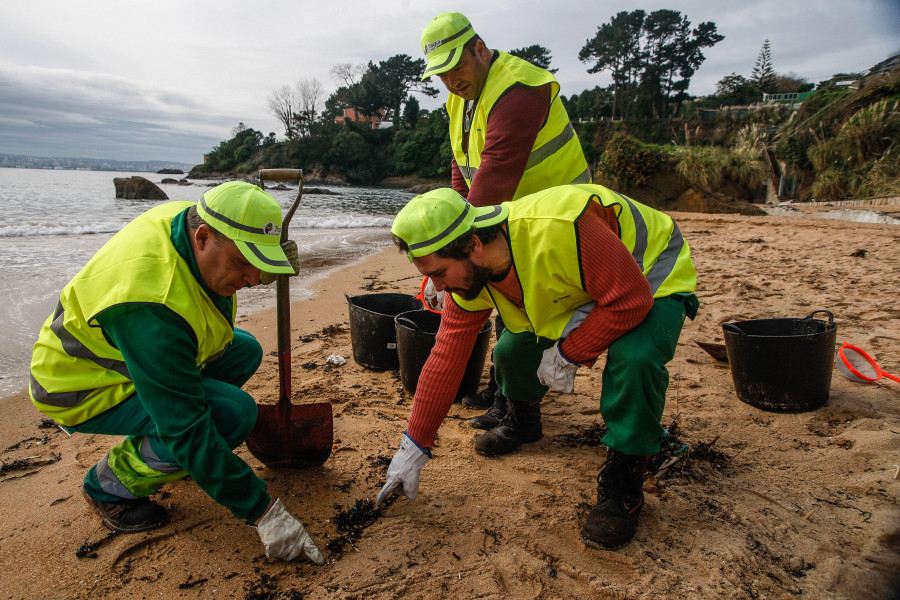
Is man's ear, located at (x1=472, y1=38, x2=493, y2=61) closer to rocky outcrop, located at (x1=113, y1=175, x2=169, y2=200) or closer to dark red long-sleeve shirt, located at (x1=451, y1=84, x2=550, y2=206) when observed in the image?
dark red long-sleeve shirt, located at (x1=451, y1=84, x2=550, y2=206)

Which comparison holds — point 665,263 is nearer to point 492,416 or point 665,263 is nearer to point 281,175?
point 492,416

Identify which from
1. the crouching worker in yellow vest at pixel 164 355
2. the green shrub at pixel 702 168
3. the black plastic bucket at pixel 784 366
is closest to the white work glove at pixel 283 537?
the crouching worker in yellow vest at pixel 164 355

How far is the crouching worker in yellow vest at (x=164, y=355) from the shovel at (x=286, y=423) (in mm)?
231

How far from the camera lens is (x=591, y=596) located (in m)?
1.69

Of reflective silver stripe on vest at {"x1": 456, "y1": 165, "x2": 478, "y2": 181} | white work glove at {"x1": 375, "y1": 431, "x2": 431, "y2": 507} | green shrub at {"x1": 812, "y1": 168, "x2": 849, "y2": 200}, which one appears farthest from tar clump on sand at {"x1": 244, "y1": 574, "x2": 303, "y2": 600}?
green shrub at {"x1": 812, "y1": 168, "x2": 849, "y2": 200}

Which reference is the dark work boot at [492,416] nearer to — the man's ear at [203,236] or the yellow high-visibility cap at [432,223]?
the yellow high-visibility cap at [432,223]

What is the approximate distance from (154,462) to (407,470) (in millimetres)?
899

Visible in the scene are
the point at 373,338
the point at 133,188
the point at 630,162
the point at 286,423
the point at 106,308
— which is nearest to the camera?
the point at 106,308

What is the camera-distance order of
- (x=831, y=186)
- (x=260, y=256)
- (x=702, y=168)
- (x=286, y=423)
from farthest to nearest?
(x=702, y=168), (x=831, y=186), (x=286, y=423), (x=260, y=256)

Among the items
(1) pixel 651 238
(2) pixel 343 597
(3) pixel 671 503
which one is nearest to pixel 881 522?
(3) pixel 671 503

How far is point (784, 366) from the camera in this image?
2.74 metres

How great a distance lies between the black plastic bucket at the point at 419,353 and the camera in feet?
9.87

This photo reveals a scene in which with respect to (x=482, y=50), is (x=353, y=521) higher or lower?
lower

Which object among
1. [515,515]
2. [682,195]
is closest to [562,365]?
[515,515]
